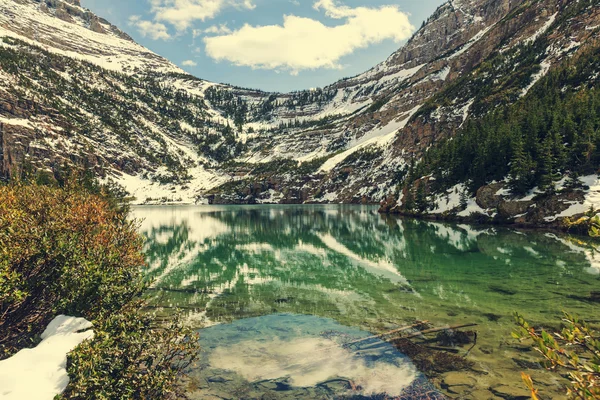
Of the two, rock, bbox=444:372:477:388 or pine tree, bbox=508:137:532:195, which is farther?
pine tree, bbox=508:137:532:195

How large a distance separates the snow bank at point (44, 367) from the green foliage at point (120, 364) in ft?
1.12

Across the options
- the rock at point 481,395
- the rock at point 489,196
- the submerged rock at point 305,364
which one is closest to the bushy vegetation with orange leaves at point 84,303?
the submerged rock at point 305,364

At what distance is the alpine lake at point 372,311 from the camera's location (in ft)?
41.6

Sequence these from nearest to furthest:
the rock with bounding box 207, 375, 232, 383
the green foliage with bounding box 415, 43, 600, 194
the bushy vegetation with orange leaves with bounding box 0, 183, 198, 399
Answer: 1. the bushy vegetation with orange leaves with bounding box 0, 183, 198, 399
2. the rock with bounding box 207, 375, 232, 383
3. the green foliage with bounding box 415, 43, 600, 194

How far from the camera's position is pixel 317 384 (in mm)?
12867

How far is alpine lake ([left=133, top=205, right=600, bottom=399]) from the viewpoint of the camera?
41.6 ft

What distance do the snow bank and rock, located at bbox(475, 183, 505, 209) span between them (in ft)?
251

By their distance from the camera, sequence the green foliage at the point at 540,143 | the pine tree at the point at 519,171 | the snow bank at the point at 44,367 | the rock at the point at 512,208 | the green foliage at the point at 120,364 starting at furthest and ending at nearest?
the rock at the point at 512,208
the pine tree at the point at 519,171
the green foliage at the point at 540,143
the green foliage at the point at 120,364
the snow bank at the point at 44,367

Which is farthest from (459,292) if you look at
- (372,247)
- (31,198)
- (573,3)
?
(573,3)

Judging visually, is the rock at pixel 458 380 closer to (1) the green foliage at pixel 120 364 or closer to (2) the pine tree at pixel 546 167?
(1) the green foliage at pixel 120 364

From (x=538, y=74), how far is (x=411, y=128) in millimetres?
71114

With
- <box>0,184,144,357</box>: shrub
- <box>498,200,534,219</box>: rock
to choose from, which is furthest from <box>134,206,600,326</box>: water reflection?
<box>498,200,534,219</box>: rock

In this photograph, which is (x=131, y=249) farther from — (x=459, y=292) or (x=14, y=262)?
(x=459, y=292)

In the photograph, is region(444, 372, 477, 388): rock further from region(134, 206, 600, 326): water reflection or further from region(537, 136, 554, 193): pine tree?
region(537, 136, 554, 193): pine tree
